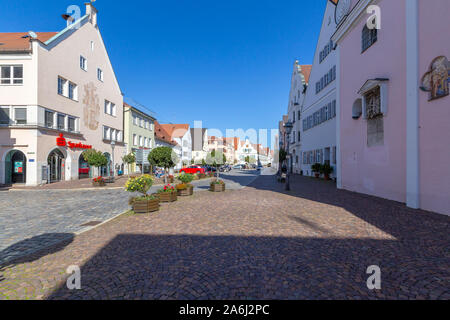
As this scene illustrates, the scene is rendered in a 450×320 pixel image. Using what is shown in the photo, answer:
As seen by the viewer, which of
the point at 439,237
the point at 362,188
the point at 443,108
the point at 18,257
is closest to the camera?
the point at 18,257

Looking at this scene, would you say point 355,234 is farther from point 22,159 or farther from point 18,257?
point 22,159

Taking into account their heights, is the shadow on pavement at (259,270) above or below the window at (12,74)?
below

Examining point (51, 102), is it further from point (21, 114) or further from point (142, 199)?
point (142, 199)

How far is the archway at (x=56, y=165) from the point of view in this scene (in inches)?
811

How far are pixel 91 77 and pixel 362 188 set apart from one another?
29.5m

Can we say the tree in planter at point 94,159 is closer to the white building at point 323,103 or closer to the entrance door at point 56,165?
the entrance door at point 56,165

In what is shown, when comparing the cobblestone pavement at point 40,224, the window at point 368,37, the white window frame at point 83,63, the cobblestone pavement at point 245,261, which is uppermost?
the white window frame at point 83,63

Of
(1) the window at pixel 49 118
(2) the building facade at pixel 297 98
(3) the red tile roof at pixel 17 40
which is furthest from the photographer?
(2) the building facade at pixel 297 98

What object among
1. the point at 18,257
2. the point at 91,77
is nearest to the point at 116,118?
the point at 91,77

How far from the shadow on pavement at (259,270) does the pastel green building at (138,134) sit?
28.5 meters

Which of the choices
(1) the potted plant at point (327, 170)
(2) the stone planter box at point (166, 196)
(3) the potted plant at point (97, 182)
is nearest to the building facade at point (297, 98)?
(1) the potted plant at point (327, 170)

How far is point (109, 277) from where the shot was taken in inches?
135

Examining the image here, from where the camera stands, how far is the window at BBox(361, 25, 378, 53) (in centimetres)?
1155

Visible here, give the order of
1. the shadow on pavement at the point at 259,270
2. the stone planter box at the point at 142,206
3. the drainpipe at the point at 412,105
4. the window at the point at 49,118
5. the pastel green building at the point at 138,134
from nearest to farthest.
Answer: the shadow on pavement at the point at 259,270 → the stone planter box at the point at 142,206 → the drainpipe at the point at 412,105 → the window at the point at 49,118 → the pastel green building at the point at 138,134
